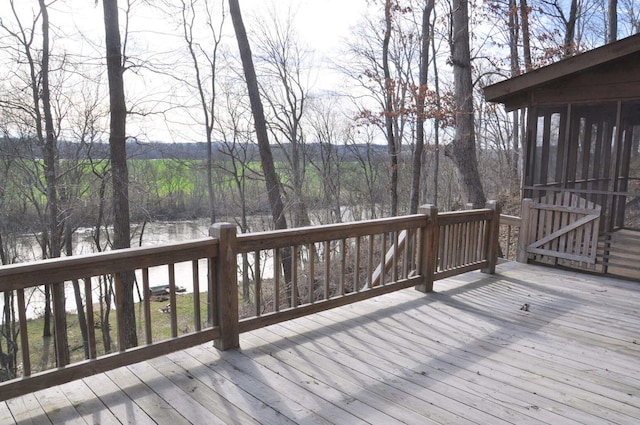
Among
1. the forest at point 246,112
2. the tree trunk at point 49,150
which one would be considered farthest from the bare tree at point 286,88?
the tree trunk at point 49,150

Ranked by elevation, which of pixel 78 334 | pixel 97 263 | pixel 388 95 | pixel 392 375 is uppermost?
pixel 388 95

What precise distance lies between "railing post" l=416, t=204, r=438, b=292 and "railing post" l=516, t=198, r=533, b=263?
7.24ft

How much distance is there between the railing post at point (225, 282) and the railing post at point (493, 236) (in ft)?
11.2

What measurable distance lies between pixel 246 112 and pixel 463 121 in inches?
409

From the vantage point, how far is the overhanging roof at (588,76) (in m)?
5.08

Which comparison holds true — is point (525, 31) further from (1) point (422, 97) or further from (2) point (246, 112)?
(2) point (246, 112)

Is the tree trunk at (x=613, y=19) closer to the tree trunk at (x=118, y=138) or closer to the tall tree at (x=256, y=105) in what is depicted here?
the tall tree at (x=256, y=105)

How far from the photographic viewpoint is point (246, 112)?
683 inches

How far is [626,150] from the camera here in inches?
242

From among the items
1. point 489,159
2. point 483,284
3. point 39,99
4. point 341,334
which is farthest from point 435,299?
point 489,159

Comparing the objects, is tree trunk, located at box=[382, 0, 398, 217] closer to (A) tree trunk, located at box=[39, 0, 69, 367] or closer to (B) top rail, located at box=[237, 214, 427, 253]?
(A) tree trunk, located at box=[39, 0, 69, 367]

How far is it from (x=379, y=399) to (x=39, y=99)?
1099 centimetres

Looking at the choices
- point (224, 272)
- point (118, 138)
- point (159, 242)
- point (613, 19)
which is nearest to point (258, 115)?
point (118, 138)

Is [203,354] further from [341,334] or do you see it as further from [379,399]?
[379,399]
